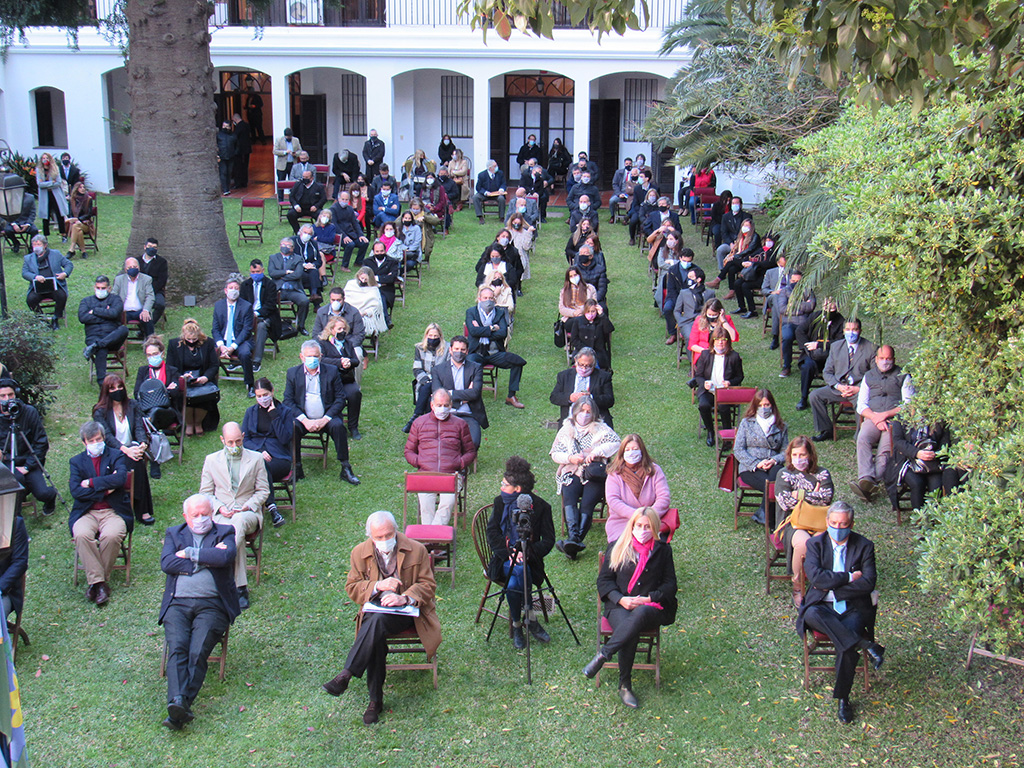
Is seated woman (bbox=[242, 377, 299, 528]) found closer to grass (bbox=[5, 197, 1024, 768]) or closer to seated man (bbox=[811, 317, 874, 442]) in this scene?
grass (bbox=[5, 197, 1024, 768])

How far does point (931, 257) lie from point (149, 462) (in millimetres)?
7387

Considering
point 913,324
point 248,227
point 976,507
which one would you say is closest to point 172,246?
point 248,227

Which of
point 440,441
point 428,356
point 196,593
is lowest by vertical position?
point 196,593

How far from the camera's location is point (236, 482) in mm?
8656

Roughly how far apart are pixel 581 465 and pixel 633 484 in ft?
2.99

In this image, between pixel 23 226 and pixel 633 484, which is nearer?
pixel 633 484

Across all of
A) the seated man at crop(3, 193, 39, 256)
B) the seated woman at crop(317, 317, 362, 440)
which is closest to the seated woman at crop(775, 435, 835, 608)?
the seated woman at crop(317, 317, 362, 440)

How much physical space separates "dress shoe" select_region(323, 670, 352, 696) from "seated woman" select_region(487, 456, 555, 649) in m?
1.30

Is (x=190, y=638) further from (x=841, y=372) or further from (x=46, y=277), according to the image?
(x=46, y=277)

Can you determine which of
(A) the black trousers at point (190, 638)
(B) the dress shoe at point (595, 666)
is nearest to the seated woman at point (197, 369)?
(A) the black trousers at point (190, 638)

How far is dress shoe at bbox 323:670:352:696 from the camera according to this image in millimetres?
6777

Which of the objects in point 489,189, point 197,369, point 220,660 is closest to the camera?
point 220,660

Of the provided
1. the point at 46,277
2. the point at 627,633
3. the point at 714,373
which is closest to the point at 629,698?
the point at 627,633

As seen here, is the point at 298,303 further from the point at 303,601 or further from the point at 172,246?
the point at 303,601
